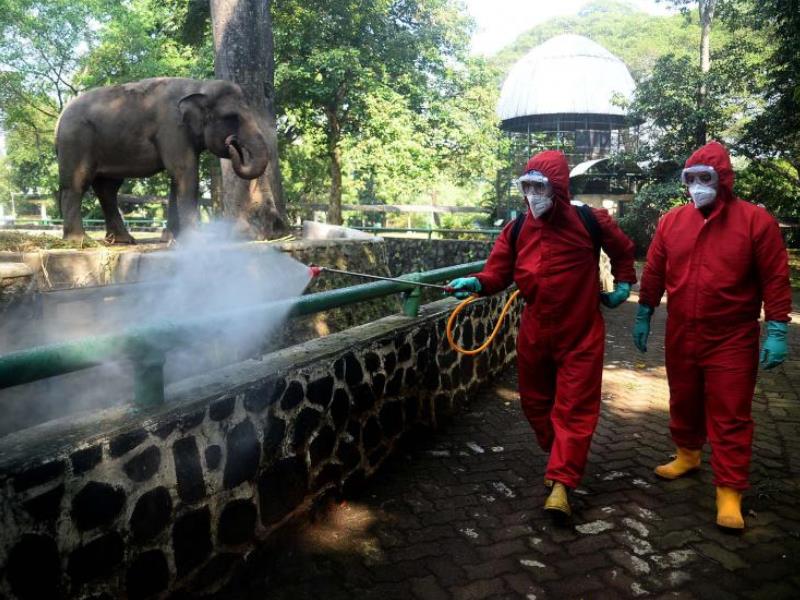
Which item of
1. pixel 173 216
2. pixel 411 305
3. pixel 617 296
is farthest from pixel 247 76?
pixel 617 296

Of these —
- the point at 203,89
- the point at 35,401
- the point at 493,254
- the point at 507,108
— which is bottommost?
the point at 35,401

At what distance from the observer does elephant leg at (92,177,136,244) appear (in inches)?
225

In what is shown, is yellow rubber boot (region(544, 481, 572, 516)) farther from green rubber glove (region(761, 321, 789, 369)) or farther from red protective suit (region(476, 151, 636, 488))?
green rubber glove (region(761, 321, 789, 369))

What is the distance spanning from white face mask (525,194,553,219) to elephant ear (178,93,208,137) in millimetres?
3499

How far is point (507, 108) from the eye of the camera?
30.9 metres

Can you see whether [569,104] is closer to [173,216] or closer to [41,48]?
[41,48]

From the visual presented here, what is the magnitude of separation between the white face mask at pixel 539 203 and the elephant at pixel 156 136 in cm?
325

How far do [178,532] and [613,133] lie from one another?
31758mm

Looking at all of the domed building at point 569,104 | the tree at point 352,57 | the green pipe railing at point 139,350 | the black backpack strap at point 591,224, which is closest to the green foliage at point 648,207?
the tree at point 352,57

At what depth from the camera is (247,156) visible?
563 cm

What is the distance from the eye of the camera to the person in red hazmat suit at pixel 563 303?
3055 mm

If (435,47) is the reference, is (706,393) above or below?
below

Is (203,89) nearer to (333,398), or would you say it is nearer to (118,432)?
(333,398)

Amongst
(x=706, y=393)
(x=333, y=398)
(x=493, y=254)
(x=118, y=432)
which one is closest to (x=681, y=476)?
(x=706, y=393)
